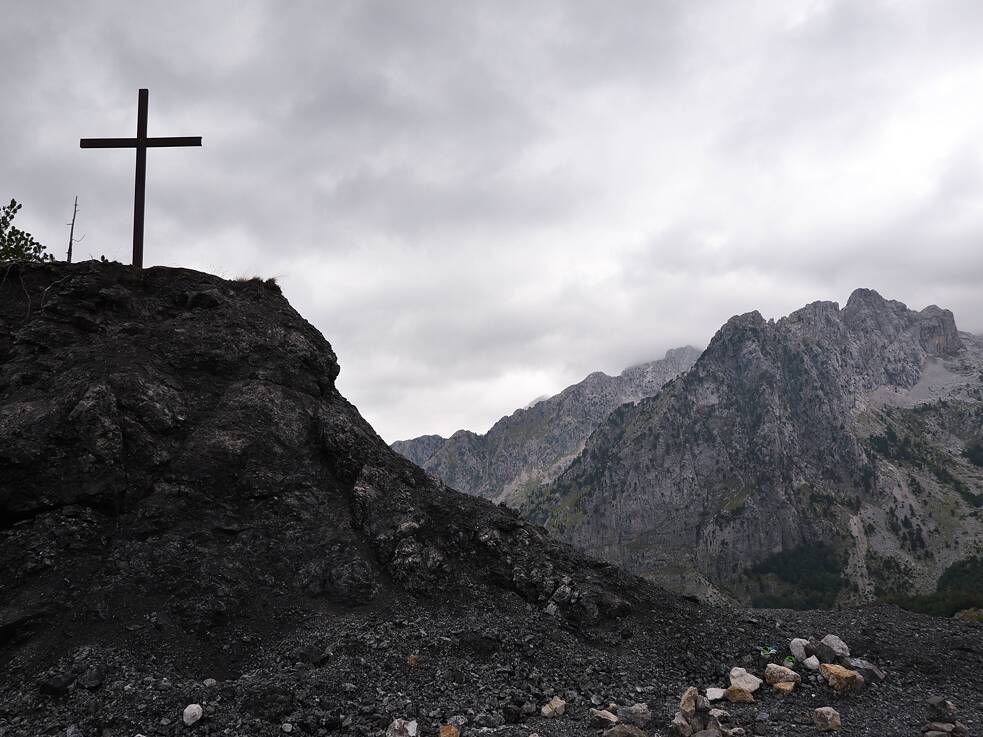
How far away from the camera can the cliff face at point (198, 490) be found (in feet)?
53.2

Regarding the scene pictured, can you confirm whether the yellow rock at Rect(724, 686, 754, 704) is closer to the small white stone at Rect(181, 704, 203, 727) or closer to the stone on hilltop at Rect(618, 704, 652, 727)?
the stone on hilltop at Rect(618, 704, 652, 727)

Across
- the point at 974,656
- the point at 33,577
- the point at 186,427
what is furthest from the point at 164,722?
the point at 974,656

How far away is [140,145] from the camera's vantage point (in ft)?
82.8

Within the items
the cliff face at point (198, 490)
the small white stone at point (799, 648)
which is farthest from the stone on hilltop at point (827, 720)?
the cliff face at point (198, 490)

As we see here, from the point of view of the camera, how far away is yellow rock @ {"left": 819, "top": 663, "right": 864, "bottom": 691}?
15984mm

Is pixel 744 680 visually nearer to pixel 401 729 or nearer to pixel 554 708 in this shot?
pixel 554 708

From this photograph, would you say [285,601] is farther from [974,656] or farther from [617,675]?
[974,656]

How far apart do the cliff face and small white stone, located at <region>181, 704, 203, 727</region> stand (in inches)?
82.1

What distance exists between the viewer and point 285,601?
57.3 feet

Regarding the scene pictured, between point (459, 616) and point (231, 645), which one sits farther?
point (459, 616)

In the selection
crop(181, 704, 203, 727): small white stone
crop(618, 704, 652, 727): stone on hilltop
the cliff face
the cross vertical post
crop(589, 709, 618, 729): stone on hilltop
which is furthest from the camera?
the cross vertical post

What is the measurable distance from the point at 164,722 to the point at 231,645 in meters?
2.83

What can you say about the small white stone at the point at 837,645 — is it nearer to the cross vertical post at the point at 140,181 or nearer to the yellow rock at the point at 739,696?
the yellow rock at the point at 739,696

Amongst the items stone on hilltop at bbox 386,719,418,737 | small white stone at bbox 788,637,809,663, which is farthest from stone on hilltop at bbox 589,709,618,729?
small white stone at bbox 788,637,809,663
